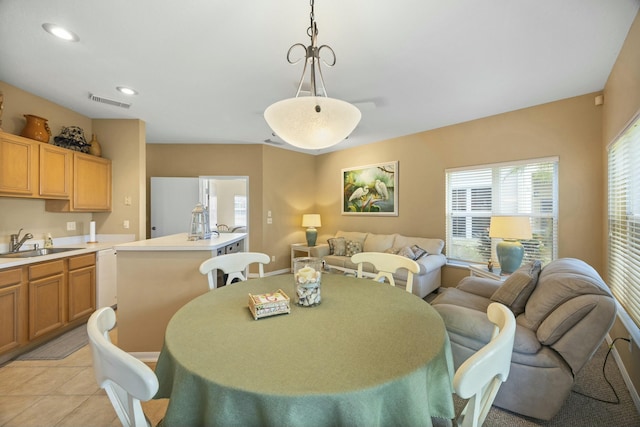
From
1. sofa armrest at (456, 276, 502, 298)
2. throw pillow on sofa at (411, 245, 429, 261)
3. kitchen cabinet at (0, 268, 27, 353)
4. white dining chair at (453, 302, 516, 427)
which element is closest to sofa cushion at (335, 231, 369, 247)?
throw pillow on sofa at (411, 245, 429, 261)

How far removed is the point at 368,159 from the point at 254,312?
4.34 meters

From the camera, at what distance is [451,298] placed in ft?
7.82

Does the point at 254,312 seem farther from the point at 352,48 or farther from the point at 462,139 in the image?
the point at 462,139

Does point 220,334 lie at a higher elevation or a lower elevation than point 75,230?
lower

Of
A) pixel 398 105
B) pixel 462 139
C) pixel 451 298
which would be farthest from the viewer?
pixel 462 139

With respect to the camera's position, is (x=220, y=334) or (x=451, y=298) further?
(x=451, y=298)

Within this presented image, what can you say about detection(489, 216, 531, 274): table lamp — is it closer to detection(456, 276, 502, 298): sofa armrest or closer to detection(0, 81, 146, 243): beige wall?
detection(456, 276, 502, 298): sofa armrest

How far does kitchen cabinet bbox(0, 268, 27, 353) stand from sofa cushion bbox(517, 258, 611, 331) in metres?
4.01

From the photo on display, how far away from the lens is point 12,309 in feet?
7.47

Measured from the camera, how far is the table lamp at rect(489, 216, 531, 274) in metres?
2.74

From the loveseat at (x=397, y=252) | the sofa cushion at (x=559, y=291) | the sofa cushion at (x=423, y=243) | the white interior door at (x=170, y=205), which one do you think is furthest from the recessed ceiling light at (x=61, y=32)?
the sofa cushion at (x=423, y=243)

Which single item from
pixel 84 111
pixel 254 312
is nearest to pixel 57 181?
pixel 84 111

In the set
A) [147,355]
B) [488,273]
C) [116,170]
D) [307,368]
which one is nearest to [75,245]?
[116,170]

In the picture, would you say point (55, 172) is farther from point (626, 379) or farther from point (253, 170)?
point (626, 379)
